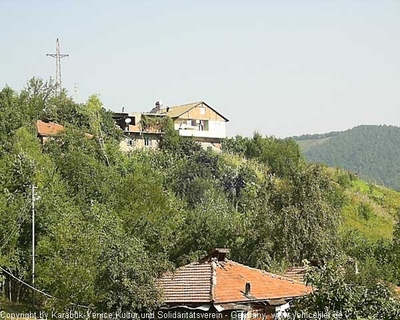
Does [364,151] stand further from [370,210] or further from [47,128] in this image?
[47,128]

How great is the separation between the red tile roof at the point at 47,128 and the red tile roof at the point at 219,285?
25111mm

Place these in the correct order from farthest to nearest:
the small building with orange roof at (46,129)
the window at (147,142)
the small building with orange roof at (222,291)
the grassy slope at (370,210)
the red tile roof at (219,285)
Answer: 1. the window at (147,142)
2. the grassy slope at (370,210)
3. the small building with orange roof at (46,129)
4. the red tile roof at (219,285)
5. the small building with orange roof at (222,291)

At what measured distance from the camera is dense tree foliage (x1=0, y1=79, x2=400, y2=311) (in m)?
23.7

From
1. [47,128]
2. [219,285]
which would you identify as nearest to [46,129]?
[47,128]

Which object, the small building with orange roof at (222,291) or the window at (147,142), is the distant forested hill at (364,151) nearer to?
the window at (147,142)

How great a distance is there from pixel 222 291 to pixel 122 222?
1060cm

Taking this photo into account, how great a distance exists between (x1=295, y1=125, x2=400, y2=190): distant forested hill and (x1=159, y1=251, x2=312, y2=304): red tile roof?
106919 mm

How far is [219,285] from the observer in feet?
78.3

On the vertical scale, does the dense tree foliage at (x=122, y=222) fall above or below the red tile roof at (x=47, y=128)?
below

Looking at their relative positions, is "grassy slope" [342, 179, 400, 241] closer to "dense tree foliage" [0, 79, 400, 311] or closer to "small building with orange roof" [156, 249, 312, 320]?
"dense tree foliage" [0, 79, 400, 311]

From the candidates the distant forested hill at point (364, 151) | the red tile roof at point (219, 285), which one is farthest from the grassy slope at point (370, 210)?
the distant forested hill at point (364, 151)

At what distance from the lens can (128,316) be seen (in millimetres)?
22484

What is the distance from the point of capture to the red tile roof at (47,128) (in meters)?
48.5

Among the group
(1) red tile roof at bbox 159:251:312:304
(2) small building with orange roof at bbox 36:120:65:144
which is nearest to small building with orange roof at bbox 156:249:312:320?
(1) red tile roof at bbox 159:251:312:304
